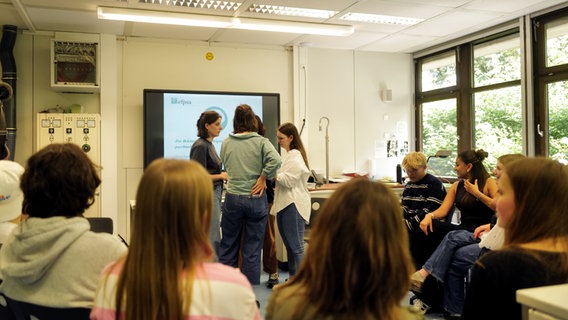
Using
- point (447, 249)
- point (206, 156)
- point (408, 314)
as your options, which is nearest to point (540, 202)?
point (408, 314)

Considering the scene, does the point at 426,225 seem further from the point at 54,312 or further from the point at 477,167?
the point at 54,312

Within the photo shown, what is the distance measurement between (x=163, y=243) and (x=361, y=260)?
42cm

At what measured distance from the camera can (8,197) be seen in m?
1.94

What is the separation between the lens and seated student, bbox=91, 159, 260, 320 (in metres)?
1.03

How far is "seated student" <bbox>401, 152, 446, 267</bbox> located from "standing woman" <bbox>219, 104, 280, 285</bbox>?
3.37 ft

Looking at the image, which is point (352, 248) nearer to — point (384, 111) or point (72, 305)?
point (72, 305)

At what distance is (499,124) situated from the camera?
5.20m

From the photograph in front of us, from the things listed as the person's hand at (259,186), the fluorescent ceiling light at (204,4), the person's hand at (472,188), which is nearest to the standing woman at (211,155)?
the person's hand at (259,186)

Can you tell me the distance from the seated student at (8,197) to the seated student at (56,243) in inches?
23.6

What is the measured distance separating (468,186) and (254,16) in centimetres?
251

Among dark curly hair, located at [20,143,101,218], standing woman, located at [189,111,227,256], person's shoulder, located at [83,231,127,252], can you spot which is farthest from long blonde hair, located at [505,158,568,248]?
standing woman, located at [189,111,227,256]

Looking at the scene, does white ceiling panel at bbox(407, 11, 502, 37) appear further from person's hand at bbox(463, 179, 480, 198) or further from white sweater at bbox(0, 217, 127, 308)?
white sweater at bbox(0, 217, 127, 308)

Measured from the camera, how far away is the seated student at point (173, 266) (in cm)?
103

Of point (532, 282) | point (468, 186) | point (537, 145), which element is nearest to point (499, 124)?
point (537, 145)
